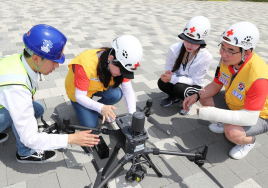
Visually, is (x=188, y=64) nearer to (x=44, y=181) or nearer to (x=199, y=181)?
(x=199, y=181)

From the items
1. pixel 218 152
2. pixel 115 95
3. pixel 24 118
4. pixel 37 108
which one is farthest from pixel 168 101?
Result: pixel 24 118

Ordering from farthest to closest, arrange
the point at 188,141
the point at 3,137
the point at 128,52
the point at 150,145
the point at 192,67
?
the point at 192,67 < the point at 188,141 < the point at 150,145 < the point at 3,137 < the point at 128,52

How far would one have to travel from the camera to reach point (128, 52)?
2.27 meters

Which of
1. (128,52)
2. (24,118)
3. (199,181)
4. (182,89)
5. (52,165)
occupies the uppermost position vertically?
(128,52)

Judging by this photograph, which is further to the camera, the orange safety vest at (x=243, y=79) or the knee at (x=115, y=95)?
the knee at (x=115, y=95)

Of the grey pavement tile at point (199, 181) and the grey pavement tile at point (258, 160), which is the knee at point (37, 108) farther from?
the grey pavement tile at point (258, 160)

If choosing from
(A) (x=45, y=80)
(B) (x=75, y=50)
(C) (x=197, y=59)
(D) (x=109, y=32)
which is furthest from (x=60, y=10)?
(C) (x=197, y=59)

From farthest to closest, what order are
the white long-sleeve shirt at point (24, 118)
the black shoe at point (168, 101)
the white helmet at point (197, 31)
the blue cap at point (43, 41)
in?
the black shoe at point (168, 101) → the white helmet at point (197, 31) → the blue cap at point (43, 41) → the white long-sleeve shirt at point (24, 118)

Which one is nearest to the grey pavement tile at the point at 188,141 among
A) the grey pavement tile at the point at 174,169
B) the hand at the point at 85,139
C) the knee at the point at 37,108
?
the grey pavement tile at the point at 174,169

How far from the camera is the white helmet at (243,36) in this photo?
2.48 meters

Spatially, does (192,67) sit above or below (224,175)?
above

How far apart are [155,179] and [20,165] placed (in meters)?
1.62

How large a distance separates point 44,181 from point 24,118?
0.85 m

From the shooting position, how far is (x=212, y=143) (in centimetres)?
313
